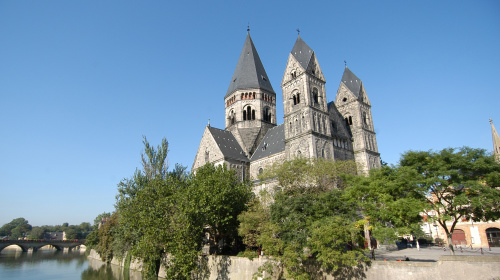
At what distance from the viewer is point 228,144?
4184 cm

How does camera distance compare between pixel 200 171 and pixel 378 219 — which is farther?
pixel 200 171

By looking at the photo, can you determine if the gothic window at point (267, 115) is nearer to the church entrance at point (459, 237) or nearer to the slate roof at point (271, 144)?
the slate roof at point (271, 144)

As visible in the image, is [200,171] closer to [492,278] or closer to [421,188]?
[421,188]

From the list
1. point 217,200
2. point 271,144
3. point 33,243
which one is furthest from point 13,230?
point 217,200

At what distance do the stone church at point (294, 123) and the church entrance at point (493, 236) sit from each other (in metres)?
14.6

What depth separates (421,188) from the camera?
676 inches

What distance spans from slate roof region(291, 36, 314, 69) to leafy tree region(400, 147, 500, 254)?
21.1m

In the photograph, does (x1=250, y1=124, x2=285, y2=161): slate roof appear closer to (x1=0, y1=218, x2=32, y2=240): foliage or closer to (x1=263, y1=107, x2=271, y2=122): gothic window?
(x1=263, y1=107, x2=271, y2=122): gothic window

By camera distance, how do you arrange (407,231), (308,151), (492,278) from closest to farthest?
(492,278)
(407,231)
(308,151)

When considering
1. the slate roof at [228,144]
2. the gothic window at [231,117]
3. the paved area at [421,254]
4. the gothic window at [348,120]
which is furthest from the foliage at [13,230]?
the paved area at [421,254]

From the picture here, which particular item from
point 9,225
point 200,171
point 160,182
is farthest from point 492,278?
point 9,225

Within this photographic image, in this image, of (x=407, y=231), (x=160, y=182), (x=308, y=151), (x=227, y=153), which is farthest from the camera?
(x=227, y=153)

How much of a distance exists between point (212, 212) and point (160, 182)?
605cm

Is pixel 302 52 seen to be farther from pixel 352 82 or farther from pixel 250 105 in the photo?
pixel 250 105
